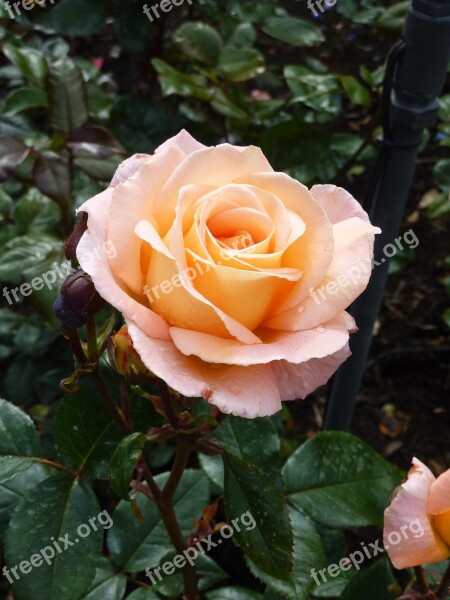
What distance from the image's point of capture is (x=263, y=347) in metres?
0.56

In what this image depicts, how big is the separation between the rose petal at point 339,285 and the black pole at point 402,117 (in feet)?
1.21

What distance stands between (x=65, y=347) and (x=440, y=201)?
33.9 inches

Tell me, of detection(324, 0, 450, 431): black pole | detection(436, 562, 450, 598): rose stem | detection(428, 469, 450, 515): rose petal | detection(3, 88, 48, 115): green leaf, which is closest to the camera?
detection(428, 469, 450, 515): rose petal

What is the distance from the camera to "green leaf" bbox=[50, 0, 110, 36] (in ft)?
5.08

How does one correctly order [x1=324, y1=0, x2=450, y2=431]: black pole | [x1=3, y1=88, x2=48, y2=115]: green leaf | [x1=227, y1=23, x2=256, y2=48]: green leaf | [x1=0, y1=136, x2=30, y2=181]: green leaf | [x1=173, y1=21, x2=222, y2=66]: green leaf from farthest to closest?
1. [x1=227, y1=23, x2=256, y2=48]: green leaf
2. [x1=173, y1=21, x2=222, y2=66]: green leaf
3. [x1=3, y1=88, x2=48, y2=115]: green leaf
4. [x1=0, y1=136, x2=30, y2=181]: green leaf
5. [x1=324, y1=0, x2=450, y2=431]: black pole

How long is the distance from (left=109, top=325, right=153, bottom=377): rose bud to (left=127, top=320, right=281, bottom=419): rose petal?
0.04 meters

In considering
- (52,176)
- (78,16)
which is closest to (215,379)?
(52,176)

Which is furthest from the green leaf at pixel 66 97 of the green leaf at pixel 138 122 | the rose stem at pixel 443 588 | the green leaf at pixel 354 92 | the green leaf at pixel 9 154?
the rose stem at pixel 443 588

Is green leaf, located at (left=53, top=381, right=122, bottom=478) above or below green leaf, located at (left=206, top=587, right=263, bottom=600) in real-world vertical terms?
above

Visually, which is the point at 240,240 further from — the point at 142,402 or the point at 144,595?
the point at 144,595

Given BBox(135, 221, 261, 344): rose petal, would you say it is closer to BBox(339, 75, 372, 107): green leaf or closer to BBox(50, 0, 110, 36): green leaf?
BBox(339, 75, 372, 107): green leaf

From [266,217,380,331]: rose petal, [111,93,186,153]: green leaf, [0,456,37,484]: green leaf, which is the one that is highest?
[266,217,380,331]: rose petal

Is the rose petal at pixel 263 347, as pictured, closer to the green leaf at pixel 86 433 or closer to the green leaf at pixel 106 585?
the green leaf at pixel 86 433

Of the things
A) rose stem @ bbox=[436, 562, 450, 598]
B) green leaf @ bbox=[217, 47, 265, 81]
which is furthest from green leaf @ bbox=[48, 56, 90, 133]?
rose stem @ bbox=[436, 562, 450, 598]
